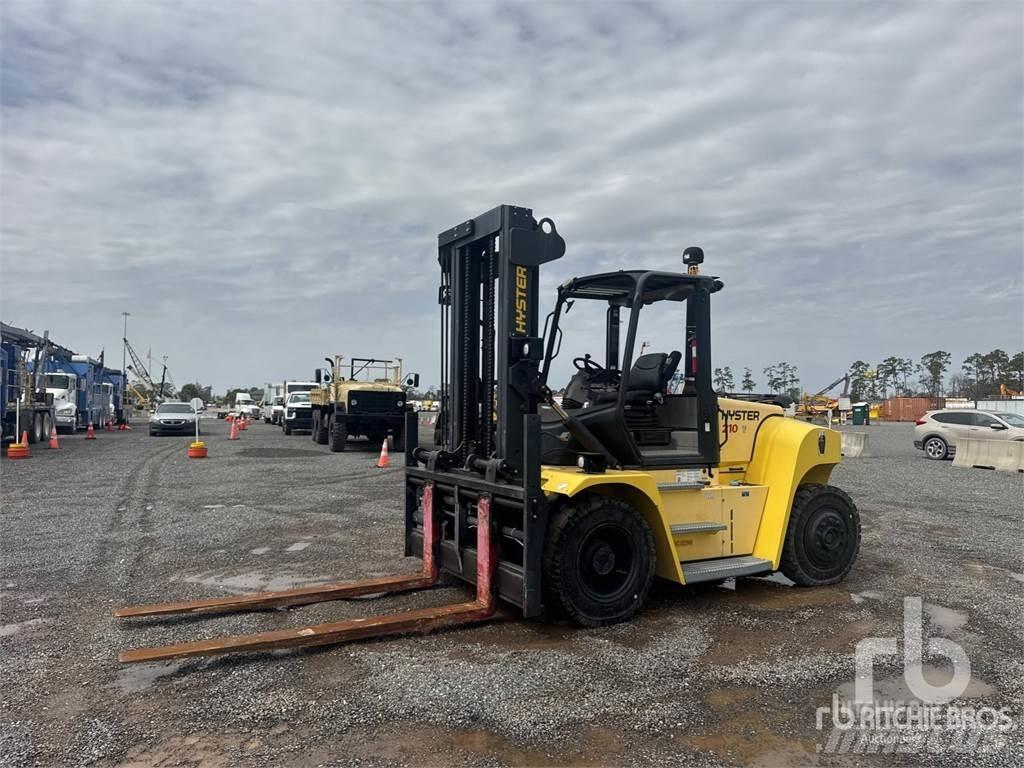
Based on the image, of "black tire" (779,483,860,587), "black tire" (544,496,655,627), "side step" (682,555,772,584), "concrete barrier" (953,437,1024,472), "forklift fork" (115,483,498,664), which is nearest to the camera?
"forklift fork" (115,483,498,664)

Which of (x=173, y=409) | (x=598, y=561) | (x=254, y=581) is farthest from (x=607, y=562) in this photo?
(x=173, y=409)

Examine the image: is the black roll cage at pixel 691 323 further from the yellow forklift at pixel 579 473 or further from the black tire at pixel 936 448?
the black tire at pixel 936 448

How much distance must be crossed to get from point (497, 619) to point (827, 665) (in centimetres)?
227

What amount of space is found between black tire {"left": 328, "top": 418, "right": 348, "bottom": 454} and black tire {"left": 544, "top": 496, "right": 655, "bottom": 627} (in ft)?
55.7

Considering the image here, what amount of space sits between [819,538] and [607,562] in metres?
2.37

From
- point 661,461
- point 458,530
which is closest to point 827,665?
point 661,461

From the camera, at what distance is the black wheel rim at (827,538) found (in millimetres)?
6766

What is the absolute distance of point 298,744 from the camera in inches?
147

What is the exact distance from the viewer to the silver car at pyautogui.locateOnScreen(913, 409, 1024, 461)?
20469 millimetres

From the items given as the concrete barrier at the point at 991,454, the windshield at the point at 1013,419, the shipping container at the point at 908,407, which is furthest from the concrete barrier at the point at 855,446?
the shipping container at the point at 908,407

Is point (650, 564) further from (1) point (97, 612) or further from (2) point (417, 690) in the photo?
(1) point (97, 612)

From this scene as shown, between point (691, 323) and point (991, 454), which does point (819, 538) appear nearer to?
point (691, 323)

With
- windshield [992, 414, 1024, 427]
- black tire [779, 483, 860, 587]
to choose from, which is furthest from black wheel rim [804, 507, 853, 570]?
windshield [992, 414, 1024, 427]

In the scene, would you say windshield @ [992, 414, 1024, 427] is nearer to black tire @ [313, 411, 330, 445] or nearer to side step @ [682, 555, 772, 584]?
side step @ [682, 555, 772, 584]
